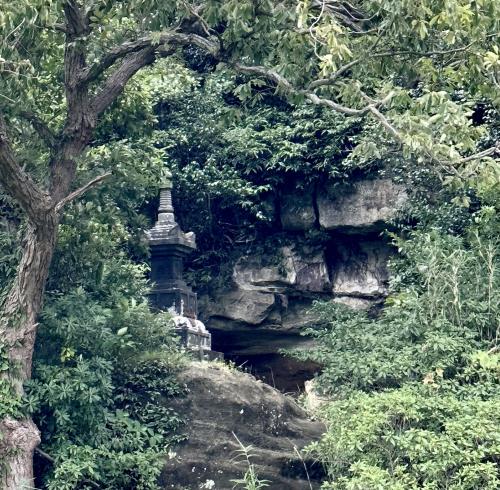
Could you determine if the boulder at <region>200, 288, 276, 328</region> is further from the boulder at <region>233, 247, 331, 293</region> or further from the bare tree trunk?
the bare tree trunk

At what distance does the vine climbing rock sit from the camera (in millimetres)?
9008

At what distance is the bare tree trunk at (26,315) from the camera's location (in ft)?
→ 26.2

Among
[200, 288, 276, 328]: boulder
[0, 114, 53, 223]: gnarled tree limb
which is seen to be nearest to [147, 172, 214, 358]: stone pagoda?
[200, 288, 276, 328]: boulder

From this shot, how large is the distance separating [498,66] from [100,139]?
14.7 ft

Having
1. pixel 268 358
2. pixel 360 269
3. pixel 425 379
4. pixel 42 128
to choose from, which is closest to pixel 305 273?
pixel 360 269

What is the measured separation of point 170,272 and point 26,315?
3592 mm

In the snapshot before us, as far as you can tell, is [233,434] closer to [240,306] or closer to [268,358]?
[240,306]

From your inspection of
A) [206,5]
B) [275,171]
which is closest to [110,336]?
[206,5]

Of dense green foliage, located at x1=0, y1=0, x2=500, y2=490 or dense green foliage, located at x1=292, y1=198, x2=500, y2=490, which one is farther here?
dense green foliage, located at x1=292, y1=198, x2=500, y2=490

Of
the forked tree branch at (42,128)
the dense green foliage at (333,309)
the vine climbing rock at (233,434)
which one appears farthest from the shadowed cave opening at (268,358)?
the forked tree branch at (42,128)

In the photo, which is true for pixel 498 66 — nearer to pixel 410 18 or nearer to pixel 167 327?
pixel 410 18

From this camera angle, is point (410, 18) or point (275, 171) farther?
point (275, 171)

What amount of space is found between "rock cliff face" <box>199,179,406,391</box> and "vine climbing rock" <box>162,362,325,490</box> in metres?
4.11

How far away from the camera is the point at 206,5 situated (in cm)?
812
